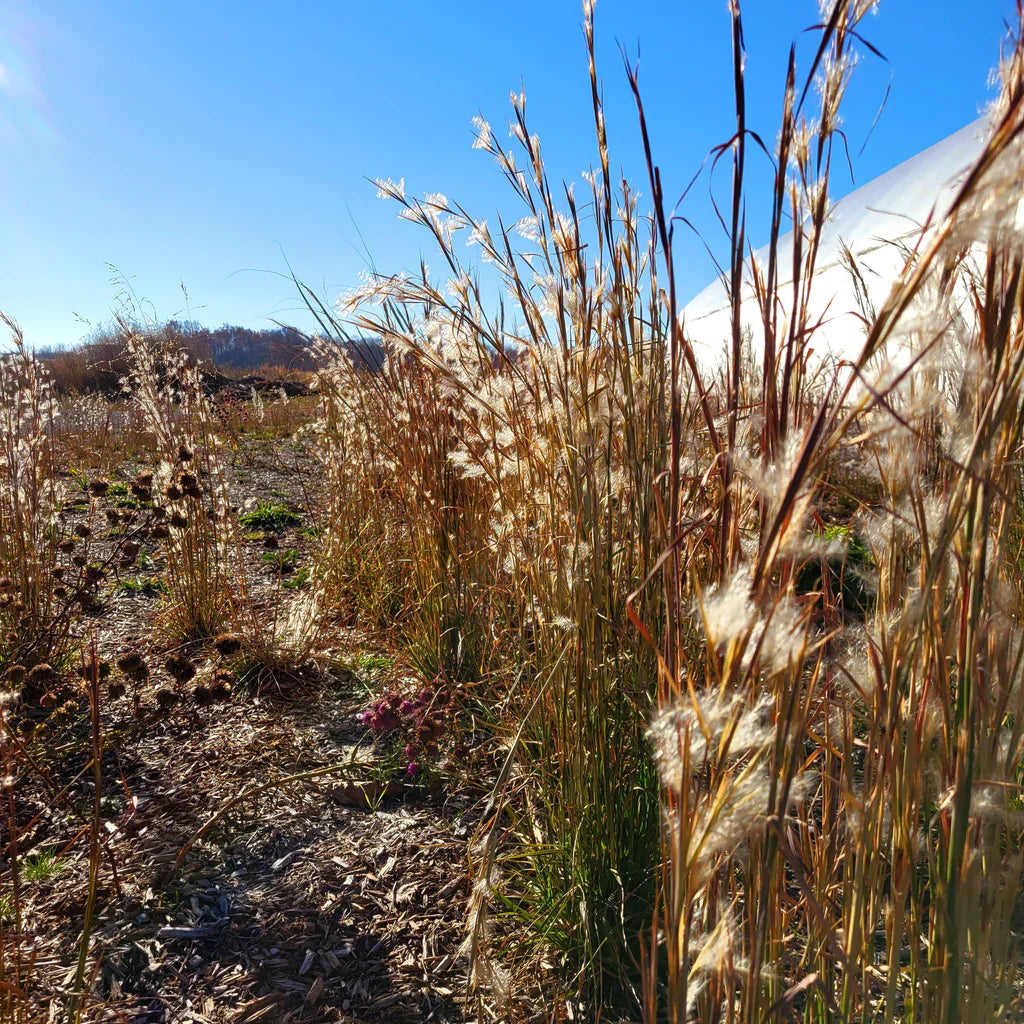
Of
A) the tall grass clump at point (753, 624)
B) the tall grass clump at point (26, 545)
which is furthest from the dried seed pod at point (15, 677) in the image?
the tall grass clump at point (753, 624)

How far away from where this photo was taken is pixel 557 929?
1482mm

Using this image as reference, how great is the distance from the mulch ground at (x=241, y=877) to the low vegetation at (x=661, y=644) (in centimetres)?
3

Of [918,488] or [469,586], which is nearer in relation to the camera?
[918,488]

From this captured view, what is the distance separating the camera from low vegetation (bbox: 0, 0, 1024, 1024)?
0.63 metres

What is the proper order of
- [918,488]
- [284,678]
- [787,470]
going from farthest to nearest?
[284,678], [918,488], [787,470]

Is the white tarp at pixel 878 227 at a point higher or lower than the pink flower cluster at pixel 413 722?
higher

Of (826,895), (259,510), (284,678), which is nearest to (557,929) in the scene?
(826,895)

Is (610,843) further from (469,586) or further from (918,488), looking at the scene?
(469,586)

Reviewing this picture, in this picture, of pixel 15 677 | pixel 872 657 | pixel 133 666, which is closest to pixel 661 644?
pixel 872 657

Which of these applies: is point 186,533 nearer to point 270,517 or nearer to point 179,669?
point 179,669

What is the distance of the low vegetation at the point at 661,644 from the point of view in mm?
627

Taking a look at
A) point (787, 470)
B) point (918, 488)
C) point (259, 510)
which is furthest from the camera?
point (259, 510)

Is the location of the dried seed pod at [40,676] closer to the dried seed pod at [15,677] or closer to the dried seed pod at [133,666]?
the dried seed pod at [15,677]

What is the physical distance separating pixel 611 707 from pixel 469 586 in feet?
3.78
